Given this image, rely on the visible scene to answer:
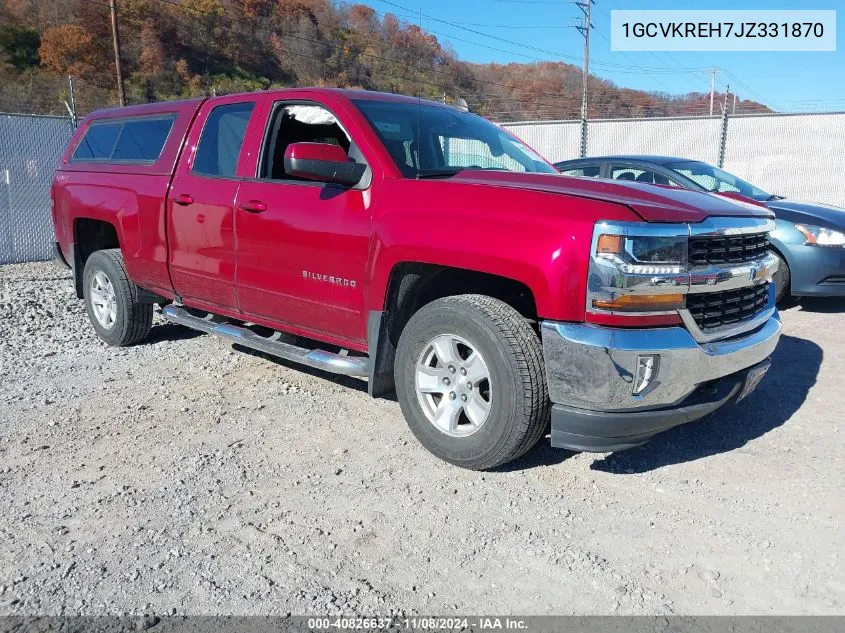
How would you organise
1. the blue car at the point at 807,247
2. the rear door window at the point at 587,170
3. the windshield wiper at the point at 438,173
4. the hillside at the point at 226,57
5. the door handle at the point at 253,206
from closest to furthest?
the windshield wiper at the point at 438,173 → the door handle at the point at 253,206 → the blue car at the point at 807,247 → the rear door window at the point at 587,170 → the hillside at the point at 226,57

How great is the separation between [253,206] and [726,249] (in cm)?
269

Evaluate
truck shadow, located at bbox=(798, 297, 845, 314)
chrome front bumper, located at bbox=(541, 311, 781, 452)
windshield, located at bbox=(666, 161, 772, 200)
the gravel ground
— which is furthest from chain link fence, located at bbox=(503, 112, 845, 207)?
chrome front bumper, located at bbox=(541, 311, 781, 452)

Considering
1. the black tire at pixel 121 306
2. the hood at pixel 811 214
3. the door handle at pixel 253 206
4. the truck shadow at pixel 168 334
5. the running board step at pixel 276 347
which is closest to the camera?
the running board step at pixel 276 347

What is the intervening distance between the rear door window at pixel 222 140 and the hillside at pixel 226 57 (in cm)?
2511

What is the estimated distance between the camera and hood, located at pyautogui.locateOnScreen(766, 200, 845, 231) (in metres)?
6.69

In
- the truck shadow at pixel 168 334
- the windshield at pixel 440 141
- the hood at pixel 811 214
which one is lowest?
the truck shadow at pixel 168 334

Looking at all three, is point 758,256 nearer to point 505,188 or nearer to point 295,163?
point 505,188

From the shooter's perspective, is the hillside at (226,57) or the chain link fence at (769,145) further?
the hillside at (226,57)

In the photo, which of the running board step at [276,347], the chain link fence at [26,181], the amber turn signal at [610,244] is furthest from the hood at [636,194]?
the chain link fence at [26,181]

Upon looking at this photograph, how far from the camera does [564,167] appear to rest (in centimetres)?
820

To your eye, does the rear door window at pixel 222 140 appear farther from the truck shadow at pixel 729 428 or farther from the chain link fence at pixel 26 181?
the chain link fence at pixel 26 181

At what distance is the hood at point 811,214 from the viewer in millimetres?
6688

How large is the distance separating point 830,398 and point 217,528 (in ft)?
13.0

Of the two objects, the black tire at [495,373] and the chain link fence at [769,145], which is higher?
the chain link fence at [769,145]
